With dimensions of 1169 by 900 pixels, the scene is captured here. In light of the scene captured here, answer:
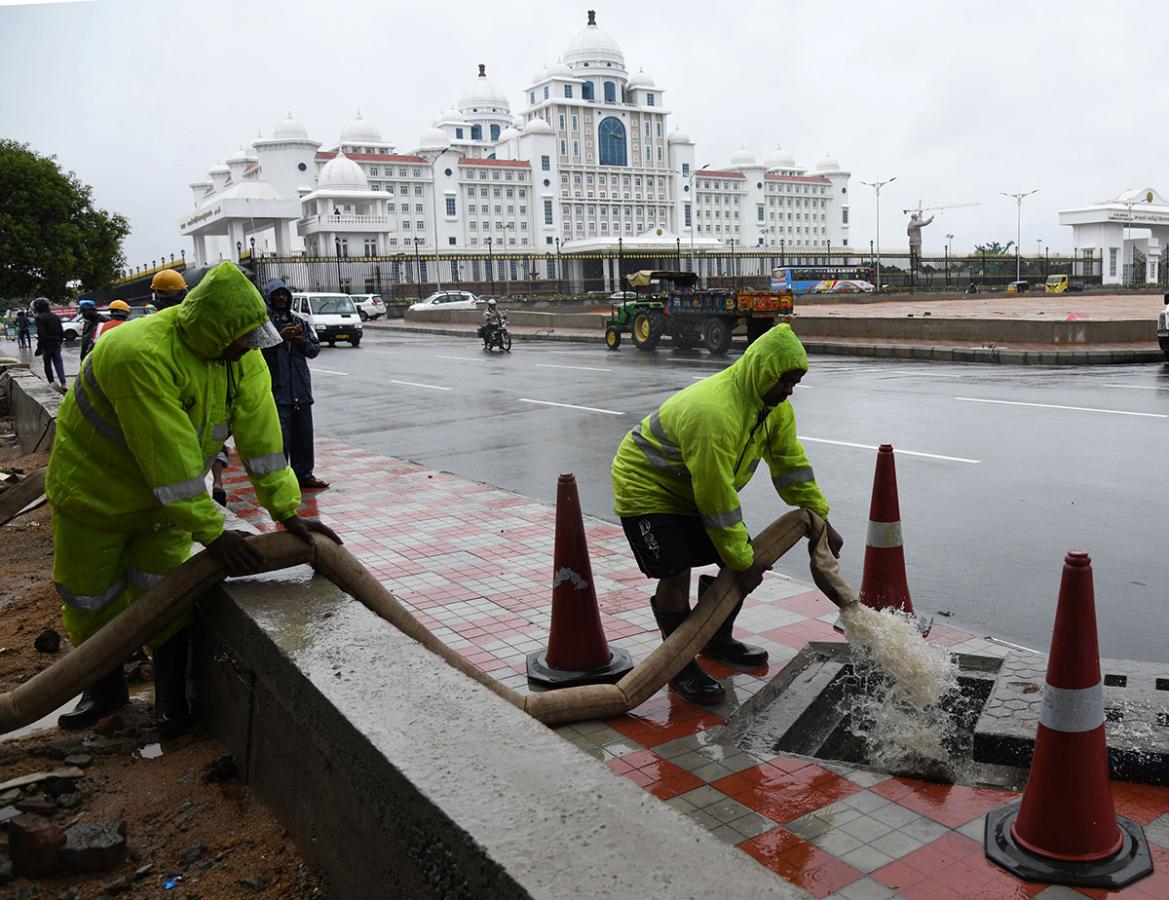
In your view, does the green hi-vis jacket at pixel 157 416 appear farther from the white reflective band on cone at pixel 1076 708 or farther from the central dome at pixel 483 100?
the central dome at pixel 483 100

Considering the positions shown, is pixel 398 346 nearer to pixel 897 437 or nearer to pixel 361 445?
pixel 361 445

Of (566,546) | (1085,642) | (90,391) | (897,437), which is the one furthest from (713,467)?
(897,437)

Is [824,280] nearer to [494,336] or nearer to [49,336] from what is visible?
[494,336]

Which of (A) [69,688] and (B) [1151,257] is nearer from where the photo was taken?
(A) [69,688]

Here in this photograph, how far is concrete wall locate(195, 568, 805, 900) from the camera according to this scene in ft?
6.38

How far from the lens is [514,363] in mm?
22766

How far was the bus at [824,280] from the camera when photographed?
2352 inches

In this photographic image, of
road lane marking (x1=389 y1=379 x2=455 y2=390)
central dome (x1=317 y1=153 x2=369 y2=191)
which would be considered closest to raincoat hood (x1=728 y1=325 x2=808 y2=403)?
road lane marking (x1=389 y1=379 x2=455 y2=390)

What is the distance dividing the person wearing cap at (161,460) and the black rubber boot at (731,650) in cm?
177

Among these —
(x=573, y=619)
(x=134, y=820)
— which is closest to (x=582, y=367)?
(x=573, y=619)

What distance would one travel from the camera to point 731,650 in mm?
4504

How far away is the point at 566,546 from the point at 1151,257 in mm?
92845

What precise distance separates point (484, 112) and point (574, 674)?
12792 cm

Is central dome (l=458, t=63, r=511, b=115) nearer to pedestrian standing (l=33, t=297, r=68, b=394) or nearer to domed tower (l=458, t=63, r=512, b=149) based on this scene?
domed tower (l=458, t=63, r=512, b=149)
